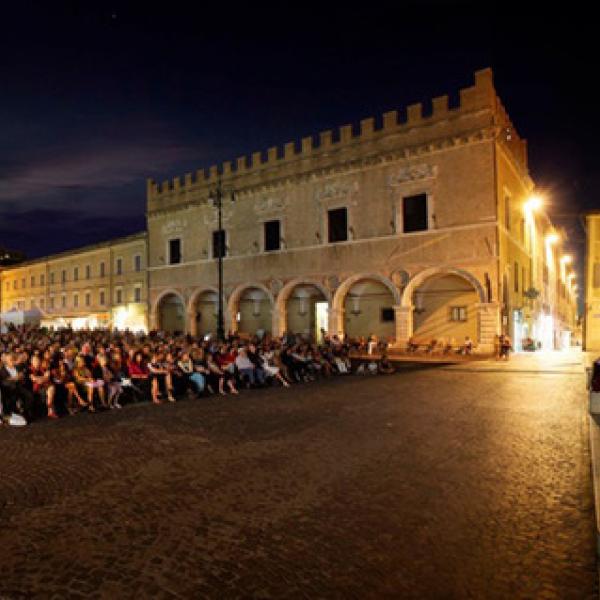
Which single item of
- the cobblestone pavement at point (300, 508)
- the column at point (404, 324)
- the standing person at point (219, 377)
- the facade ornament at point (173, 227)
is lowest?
the cobblestone pavement at point (300, 508)

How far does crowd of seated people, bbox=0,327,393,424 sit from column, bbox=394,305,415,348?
8.27 m

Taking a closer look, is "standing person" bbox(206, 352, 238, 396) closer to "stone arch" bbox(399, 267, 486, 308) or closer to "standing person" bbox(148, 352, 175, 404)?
"standing person" bbox(148, 352, 175, 404)

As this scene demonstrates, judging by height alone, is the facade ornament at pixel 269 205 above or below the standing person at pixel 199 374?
above

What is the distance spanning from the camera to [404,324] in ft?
76.1

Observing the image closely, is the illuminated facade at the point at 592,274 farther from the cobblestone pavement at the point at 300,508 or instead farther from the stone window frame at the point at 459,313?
the cobblestone pavement at the point at 300,508

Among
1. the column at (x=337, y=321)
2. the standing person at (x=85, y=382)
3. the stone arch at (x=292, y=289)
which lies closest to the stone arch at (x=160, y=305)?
the stone arch at (x=292, y=289)

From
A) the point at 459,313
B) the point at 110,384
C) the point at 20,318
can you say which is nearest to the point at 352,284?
the point at 459,313

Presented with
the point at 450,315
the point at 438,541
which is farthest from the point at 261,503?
the point at 450,315

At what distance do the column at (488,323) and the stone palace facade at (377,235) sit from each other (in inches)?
1.7

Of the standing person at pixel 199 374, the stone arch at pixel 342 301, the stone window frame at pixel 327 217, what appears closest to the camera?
the standing person at pixel 199 374

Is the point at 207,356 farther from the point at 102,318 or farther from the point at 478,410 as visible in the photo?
the point at 102,318

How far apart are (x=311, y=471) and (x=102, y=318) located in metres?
40.8

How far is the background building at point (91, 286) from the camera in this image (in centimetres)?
3855

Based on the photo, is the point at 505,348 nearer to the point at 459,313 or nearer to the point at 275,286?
the point at 459,313
